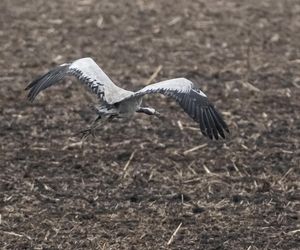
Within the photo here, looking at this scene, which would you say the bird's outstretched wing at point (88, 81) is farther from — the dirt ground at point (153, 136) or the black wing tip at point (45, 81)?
the dirt ground at point (153, 136)

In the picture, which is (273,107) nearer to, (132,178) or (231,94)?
(231,94)

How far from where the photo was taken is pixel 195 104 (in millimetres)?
7301

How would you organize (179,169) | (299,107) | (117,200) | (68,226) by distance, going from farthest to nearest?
(299,107) → (179,169) → (117,200) → (68,226)

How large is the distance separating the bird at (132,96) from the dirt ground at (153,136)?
→ 67 centimetres

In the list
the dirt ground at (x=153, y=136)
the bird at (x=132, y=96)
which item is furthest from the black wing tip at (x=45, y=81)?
the dirt ground at (x=153, y=136)

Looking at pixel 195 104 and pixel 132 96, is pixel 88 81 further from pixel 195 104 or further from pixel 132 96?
pixel 195 104

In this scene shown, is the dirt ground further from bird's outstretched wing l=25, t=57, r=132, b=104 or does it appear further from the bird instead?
bird's outstretched wing l=25, t=57, r=132, b=104

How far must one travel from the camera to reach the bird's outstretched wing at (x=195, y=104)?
7.17 metres

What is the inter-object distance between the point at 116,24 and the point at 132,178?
5.39 meters

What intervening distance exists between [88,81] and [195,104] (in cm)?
117

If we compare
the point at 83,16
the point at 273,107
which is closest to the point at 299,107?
the point at 273,107

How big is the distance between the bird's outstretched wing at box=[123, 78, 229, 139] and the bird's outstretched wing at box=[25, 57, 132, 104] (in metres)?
0.40

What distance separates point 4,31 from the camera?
1281 centimetres

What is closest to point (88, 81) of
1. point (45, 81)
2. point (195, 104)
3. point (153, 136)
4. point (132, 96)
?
point (45, 81)
